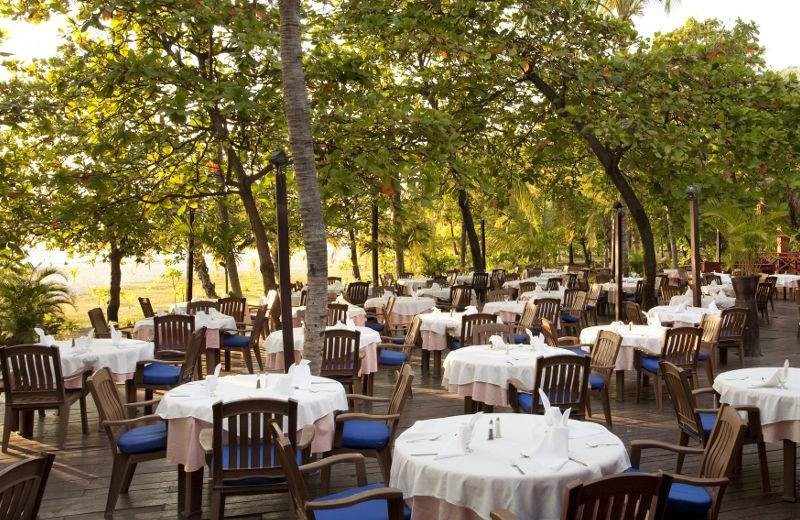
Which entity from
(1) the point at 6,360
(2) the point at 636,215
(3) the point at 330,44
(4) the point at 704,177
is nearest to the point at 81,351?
(1) the point at 6,360

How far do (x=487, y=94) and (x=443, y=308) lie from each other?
5.31 meters

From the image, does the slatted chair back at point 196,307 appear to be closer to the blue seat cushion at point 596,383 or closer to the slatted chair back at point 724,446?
the blue seat cushion at point 596,383

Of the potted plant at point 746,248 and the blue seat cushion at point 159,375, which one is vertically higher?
the potted plant at point 746,248

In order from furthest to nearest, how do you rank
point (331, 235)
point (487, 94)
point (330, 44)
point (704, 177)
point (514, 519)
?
point (331, 235) → point (487, 94) → point (704, 177) → point (330, 44) → point (514, 519)

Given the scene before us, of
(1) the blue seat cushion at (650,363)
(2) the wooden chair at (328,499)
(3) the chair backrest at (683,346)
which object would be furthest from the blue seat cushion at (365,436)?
(3) the chair backrest at (683,346)

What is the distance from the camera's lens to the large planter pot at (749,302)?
12211mm

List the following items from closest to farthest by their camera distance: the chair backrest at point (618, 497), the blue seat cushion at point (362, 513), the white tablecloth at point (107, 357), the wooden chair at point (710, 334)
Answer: the chair backrest at point (618, 497) → the blue seat cushion at point (362, 513) → the white tablecloth at point (107, 357) → the wooden chair at point (710, 334)

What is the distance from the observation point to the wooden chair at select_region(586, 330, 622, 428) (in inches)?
306

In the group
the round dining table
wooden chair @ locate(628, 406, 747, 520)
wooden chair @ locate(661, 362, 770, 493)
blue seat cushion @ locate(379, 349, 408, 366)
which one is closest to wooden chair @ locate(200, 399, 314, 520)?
wooden chair @ locate(628, 406, 747, 520)

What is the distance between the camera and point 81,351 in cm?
832

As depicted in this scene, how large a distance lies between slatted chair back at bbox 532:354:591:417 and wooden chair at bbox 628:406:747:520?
210cm

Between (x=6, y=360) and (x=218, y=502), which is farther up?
(x=6, y=360)

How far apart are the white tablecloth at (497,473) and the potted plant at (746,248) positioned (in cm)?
879

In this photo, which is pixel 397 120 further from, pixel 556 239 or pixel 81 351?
pixel 556 239
